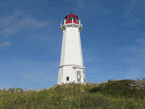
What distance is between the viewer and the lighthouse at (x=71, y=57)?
29.0 metres

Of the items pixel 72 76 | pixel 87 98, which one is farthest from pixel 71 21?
pixel 87 98

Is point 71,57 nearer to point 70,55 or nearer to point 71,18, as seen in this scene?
point 70,55

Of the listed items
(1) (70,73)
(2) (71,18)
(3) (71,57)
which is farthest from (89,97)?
(2) (71,18)

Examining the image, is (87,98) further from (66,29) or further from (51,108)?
(66,29)

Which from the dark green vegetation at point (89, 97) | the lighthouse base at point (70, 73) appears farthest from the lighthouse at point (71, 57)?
the dark green vegetation at point (89, 97)

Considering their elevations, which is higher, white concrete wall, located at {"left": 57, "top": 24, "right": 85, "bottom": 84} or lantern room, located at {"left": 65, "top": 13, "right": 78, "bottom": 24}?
lantern room, located at {"left": 65, "top": 13, "right": 78, "bottom": 24}

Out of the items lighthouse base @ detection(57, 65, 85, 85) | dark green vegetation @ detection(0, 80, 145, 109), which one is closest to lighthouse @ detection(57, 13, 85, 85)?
lighthouse base @ detection(57, 65, 85, 85)

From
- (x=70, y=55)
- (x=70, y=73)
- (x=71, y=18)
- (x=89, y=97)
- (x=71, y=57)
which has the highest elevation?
(x=71, y=18)

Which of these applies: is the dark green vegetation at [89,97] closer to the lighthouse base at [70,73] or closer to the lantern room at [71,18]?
the lighthouse base at [70,73]

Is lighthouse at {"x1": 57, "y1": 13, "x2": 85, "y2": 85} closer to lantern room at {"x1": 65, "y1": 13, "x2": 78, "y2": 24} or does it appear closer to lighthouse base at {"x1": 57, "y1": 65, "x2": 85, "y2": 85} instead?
lighthouse base at {"x1": 57, "y1": 65, "x2": 85, "y2": 85}

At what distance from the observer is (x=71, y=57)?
96.8ft

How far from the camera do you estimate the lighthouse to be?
95.0ft

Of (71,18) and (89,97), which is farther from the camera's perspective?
(71,18)

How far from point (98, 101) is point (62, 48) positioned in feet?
69.9
